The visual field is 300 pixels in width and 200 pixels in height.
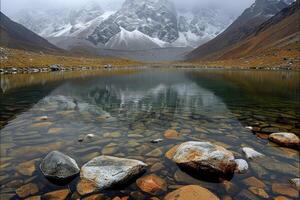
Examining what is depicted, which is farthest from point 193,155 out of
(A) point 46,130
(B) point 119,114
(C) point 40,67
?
(C) point 40,67

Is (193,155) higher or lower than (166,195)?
higher

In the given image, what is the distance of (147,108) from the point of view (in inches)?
1116

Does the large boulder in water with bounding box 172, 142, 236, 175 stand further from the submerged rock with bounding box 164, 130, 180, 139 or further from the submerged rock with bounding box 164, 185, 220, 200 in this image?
the submerged rock with bounding box 164, 130, 180, 139

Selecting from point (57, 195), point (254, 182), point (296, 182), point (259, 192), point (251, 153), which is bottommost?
point (57, 195)

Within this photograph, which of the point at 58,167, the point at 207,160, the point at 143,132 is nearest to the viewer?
Result: the point at 58,167

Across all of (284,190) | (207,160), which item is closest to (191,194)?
(207,160)

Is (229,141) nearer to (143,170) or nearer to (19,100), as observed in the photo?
(143,170)

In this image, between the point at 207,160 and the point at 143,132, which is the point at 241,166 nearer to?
the point at 207,160

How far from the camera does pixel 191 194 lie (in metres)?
10.0

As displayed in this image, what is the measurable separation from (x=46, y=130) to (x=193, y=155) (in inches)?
438

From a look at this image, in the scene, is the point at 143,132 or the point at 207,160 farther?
the point at 143,132

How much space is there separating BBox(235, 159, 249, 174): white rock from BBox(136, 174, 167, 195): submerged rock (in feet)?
11.5

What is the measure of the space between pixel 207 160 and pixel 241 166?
5.84 ft

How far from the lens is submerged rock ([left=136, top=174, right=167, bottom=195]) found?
35.0 ft
